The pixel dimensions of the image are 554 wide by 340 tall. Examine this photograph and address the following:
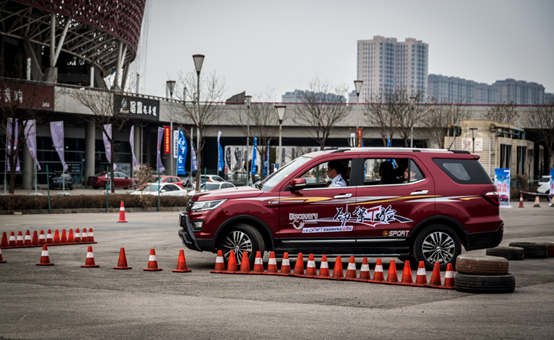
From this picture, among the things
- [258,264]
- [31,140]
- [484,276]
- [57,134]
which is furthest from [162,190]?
[484,276]

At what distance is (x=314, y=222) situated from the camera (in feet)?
46.8

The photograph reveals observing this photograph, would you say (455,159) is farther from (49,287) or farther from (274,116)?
(274,116)

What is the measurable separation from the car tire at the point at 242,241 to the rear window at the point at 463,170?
330 cm

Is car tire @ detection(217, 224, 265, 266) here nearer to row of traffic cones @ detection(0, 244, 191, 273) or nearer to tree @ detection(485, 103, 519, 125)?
row of traffic cones @ detection(0, 244, 191, 273)

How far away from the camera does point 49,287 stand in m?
11.9

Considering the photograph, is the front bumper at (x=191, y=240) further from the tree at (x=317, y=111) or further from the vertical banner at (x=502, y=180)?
the tree at (x=317, y=111)

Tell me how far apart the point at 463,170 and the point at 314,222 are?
2748 mm

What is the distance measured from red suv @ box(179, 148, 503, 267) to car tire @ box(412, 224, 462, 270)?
16 millimetres

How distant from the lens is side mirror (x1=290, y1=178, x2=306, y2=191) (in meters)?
14.2

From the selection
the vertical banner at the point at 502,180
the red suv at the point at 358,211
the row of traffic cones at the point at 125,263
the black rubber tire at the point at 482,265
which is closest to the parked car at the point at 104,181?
the vertical banner at the point at 502,180

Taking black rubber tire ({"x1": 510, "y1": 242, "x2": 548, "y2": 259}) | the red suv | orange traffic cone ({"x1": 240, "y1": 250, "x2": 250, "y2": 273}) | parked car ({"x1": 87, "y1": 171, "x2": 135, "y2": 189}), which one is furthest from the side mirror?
parked car ({"x1": 87, "y1": 171, "x2": 135, "y2": 189})

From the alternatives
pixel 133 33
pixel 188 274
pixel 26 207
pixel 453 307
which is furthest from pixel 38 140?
pixel 453 307

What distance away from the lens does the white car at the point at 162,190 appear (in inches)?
1670

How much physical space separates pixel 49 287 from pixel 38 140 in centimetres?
5458
